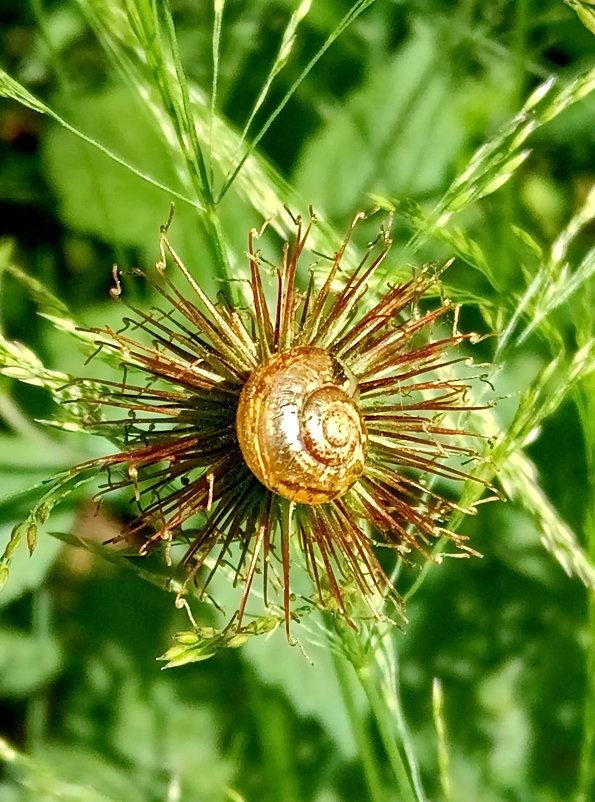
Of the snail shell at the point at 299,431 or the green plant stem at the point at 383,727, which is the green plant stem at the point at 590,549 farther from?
the snail shell at the point at 299,431

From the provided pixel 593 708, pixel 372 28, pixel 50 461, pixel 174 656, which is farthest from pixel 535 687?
pixel 372 28

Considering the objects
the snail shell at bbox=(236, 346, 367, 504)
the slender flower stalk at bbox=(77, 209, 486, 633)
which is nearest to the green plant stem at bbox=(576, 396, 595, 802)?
the slender flower stalk at bbox=(77, 209, 486, 633)

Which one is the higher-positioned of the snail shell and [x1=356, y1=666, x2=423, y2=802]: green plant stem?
the snail shell

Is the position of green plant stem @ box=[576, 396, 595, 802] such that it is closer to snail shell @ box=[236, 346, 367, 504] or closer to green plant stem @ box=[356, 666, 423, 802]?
green plant stem @ box=[356, 666, 423, 802]

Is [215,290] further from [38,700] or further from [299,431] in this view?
[38,700]

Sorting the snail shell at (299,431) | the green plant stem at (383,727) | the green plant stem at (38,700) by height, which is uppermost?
the snail shell at (299,431)

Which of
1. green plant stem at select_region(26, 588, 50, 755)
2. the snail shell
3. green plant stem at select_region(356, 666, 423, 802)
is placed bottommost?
green plant stem at select_region(356, 666, 423, 802)

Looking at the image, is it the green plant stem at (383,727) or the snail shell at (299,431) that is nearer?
the snail shell at (299,431)

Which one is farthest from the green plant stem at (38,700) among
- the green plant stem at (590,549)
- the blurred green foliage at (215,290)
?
the green plant stem at (590,549)
